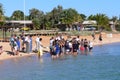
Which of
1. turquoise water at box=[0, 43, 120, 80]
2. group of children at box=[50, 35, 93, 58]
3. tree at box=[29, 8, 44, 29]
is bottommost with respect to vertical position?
turquoise water at box=[0, 43, 120, 80]

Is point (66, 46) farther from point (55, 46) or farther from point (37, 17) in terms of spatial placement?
point (37, 17)

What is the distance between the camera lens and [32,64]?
2833 centimetres

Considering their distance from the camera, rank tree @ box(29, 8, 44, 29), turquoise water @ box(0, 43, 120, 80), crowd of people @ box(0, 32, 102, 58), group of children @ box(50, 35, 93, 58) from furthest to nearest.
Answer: tree @ box(29, 8, 44, 29) → crowd of people @ box(0, 32, 102, 58) → group of children @ box(50, 35, 93, 58) → turquoise water @ box(0, 43, 120, 80)

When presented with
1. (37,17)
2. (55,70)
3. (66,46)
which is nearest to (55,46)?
(66,46)

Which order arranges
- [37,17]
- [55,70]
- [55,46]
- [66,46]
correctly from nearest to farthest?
[55,70], [55,46], [66,46], [37,17]

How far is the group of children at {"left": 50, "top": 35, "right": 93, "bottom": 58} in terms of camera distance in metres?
32.9

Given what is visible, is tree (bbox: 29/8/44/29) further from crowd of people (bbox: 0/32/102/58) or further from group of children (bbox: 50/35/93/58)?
crowd of people (bbox: 0/32/102/58)

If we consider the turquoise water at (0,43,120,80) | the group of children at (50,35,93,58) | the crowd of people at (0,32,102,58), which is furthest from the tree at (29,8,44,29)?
the turquoise water at (0,43,120,80)

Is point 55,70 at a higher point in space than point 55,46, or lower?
lower

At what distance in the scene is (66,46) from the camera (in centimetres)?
3591

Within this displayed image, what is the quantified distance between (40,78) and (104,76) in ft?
10.9

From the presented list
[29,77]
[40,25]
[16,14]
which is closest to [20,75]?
[29,77]

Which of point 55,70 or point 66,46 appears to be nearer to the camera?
point 55,70

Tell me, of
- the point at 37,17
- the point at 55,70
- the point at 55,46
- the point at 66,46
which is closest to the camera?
the point at 55,70
